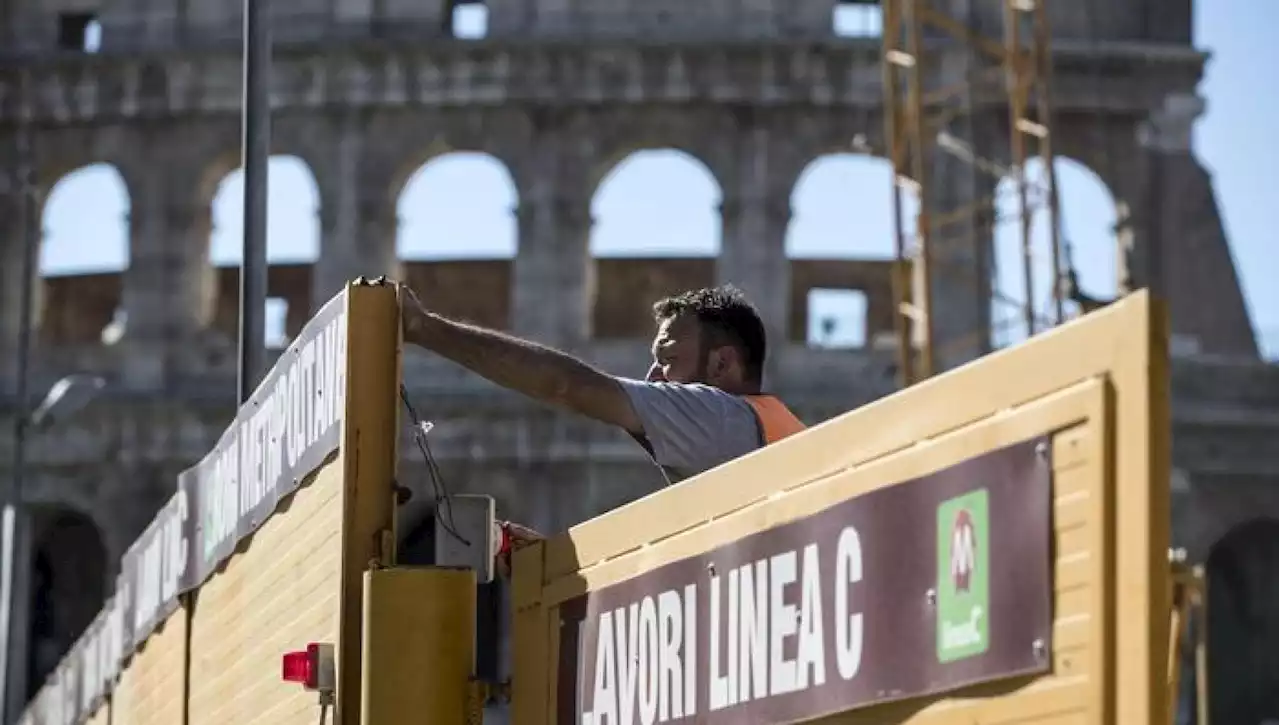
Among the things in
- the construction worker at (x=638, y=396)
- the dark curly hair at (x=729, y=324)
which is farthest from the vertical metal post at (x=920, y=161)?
the construction worker at (x=638, y=396)

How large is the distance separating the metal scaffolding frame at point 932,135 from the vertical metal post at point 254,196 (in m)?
30.5

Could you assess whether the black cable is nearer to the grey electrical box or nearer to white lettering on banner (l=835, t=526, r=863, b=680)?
the grey electrical box

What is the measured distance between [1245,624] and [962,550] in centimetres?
4738

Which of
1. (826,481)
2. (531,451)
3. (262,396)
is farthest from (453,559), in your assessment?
(531,451)

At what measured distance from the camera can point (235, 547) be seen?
9375 mm

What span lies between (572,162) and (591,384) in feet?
151

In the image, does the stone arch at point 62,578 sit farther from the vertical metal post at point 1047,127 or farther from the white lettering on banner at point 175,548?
the white lettering on banner at point 175,548

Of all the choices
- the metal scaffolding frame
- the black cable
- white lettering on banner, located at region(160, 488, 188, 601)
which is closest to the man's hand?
the black cable

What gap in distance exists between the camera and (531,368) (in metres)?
7.18

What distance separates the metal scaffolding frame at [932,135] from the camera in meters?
48.8

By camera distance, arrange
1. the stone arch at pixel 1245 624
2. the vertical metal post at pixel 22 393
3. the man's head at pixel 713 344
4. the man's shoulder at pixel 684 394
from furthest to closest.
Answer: the stone arch at pixel 1245 624, the vertical metal post at pixel 22 393, the man's head at pixel 713 344, the man's shoulder at pixel 684 394

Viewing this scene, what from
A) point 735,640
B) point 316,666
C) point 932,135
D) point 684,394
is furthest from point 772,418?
point 932,135

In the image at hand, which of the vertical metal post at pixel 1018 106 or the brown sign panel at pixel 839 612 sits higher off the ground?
the vertical metal post at pixel 1018 106

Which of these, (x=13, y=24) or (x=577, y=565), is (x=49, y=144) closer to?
(x=13, y=24)
